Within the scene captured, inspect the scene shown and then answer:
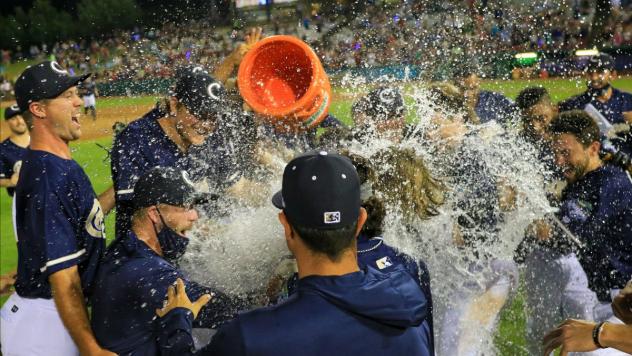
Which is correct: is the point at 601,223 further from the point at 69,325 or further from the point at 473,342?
the point at 69,325

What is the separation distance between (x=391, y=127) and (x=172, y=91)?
1411 mm

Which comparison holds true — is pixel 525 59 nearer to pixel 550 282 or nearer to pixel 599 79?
pixel 599 79

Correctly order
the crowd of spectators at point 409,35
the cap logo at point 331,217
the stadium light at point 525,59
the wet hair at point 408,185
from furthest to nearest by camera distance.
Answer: the stadium light at point 525,59 → the crowd of spectators at point 409,35 → the wet hair at point 408,185 → the cap logo at point 331,217

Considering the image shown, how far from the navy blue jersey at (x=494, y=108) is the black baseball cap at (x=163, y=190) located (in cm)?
293

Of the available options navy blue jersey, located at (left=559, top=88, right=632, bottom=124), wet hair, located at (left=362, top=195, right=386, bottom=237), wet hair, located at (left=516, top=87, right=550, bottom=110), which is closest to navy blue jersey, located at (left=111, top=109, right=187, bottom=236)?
wet hair, located at (left=362, top=195, right=386, bottom=237)

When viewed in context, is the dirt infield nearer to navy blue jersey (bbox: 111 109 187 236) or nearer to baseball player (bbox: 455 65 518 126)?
baseball player (bbox: 455 65 518 126)

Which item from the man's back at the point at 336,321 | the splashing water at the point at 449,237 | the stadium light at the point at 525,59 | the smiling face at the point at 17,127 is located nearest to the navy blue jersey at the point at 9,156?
the smiling face at the point at 17,127

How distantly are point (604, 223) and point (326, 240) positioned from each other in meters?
2.51

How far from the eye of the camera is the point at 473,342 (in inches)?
166

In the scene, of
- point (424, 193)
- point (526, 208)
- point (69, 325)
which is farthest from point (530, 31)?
point (69, 325)

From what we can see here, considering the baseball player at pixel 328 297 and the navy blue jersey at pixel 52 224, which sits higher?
the baseball player at pixel 328 297

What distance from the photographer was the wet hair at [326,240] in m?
1.81

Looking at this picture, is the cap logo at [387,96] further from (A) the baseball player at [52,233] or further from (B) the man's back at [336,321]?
(B) the man's back at [336,321]

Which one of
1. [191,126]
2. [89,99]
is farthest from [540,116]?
[89,99]
